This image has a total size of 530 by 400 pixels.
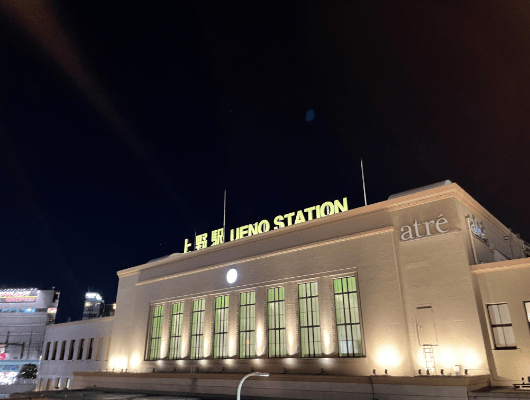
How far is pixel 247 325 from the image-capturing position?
32.5m

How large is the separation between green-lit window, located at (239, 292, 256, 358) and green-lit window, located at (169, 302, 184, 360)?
781 centimetres

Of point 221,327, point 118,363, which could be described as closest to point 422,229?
point 221,327

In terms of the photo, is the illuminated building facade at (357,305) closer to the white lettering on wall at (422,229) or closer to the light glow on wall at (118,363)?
the white lettering on wall at (422,229)

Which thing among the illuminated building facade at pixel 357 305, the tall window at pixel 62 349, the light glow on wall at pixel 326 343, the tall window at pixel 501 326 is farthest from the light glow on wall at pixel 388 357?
the tall window at pixel 62 349

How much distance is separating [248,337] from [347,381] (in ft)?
34.0

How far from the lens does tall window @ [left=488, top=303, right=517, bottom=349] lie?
2169 centimetres

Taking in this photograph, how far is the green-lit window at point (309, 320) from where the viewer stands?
2808 centimetres

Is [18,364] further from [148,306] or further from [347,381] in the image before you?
[347,381]

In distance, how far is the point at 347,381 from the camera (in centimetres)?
2400

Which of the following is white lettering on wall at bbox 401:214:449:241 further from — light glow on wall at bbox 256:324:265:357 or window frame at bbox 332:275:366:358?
light glow on wall at bbox 256:324:265:357

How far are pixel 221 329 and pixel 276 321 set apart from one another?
246 inches

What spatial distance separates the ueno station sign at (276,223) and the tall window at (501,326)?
11.5 meters

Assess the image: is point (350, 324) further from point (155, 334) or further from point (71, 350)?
Answer: point (71, 350)

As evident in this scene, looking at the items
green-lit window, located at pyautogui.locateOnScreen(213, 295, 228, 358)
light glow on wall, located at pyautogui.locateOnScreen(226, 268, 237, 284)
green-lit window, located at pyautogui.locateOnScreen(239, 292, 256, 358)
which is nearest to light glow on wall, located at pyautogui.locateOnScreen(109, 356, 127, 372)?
green-lit window, located at pyautogui.locateOnScreen(213, 295, 228, 358)
